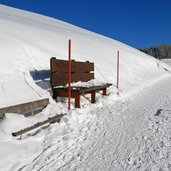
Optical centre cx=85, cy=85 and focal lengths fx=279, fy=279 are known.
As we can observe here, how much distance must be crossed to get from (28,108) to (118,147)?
7.42ft

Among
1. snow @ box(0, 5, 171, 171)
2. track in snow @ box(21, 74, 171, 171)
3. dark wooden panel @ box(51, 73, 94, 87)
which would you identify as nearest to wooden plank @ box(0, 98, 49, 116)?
snow @ box(0, 5, 171, 171)

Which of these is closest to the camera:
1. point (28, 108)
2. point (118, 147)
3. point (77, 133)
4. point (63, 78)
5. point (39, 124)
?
point (118, 147)

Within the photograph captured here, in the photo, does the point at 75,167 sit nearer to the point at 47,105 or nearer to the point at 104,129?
the point at 104,129

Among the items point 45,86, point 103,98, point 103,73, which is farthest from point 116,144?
point 103,73

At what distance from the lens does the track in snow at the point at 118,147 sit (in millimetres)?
4254

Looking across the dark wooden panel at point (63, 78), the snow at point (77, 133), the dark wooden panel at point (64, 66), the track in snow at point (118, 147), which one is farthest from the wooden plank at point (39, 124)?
the dark wooden panel at point (64, 66)

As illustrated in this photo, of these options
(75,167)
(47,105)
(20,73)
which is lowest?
(75,167)

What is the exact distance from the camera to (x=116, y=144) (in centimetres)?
523

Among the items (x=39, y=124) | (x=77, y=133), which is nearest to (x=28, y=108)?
(x=39, y=124)

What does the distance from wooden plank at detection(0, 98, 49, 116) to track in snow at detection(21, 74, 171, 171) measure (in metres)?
1.23

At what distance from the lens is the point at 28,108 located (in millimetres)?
6184

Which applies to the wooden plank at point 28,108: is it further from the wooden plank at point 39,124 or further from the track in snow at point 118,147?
the track in snow at point 118,147

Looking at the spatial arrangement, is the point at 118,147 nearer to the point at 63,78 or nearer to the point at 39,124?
the point at 39,124

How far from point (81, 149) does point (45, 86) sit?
4.09 metres
